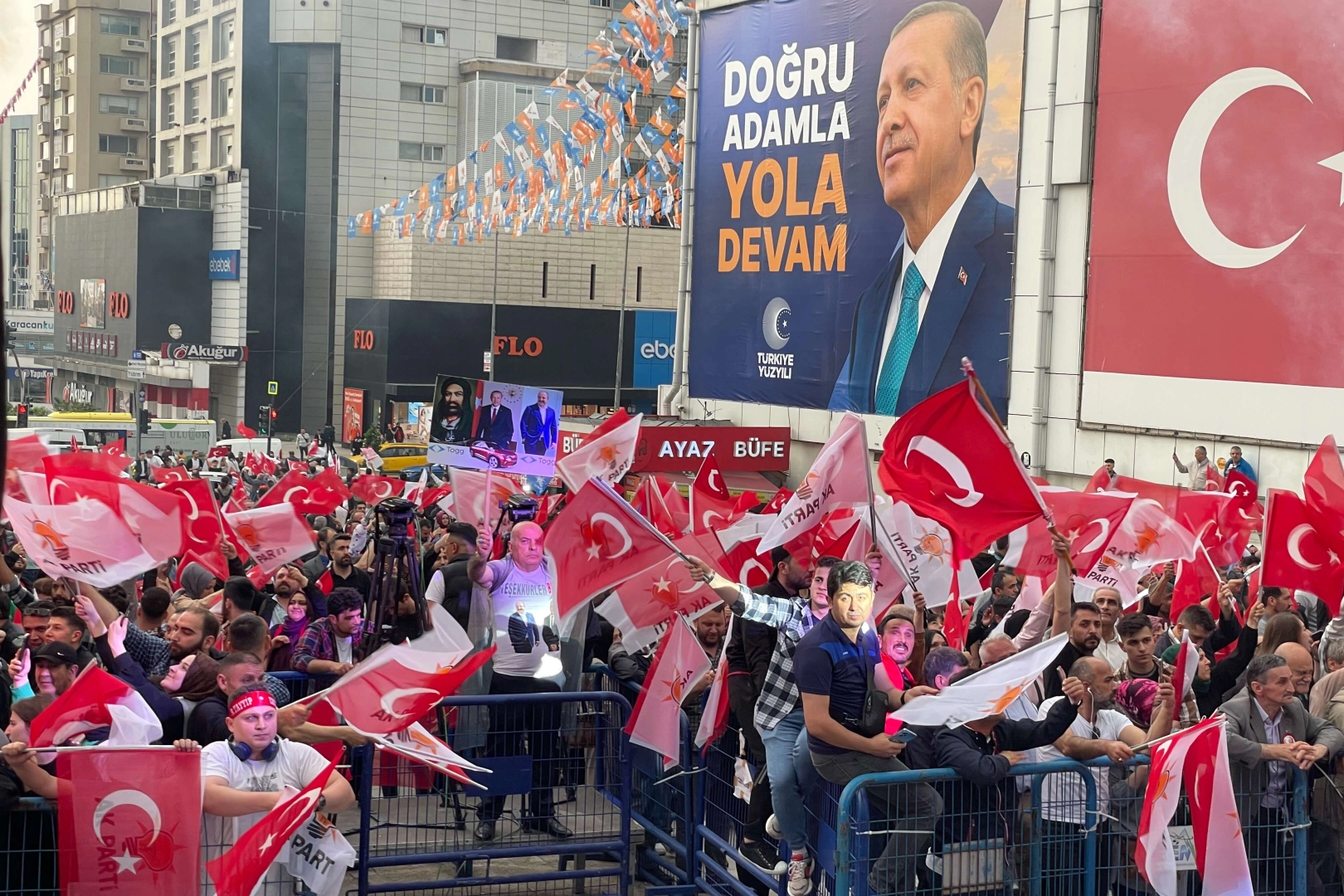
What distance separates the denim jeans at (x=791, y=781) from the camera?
685 centimetres

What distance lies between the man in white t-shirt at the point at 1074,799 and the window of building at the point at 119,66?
87.8 meters

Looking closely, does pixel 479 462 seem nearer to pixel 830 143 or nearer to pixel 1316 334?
pixel 1316 334

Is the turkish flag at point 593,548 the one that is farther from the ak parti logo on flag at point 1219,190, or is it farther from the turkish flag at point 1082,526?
the ak parti logo on flag at point 1219,190

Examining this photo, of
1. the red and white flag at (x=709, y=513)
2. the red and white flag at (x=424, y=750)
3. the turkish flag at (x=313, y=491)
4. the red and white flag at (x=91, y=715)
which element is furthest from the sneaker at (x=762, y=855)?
the turkish flag at (x=313, y=491)

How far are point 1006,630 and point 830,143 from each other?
2481 centimetres

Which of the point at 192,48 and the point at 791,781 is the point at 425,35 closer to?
the point at 192,48

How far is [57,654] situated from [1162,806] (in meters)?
4.74

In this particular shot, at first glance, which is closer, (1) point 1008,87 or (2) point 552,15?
(1) point 1008,87

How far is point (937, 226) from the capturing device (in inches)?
1193

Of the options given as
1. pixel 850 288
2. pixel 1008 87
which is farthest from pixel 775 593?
pixel 850 288

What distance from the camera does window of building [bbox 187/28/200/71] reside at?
67812 millimetres

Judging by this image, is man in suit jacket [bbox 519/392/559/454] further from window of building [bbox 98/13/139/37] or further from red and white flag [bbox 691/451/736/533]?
window of building [bbox 98/13/139/37]

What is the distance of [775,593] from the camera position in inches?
369

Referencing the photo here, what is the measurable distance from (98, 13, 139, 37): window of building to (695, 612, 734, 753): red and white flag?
8612 cm
